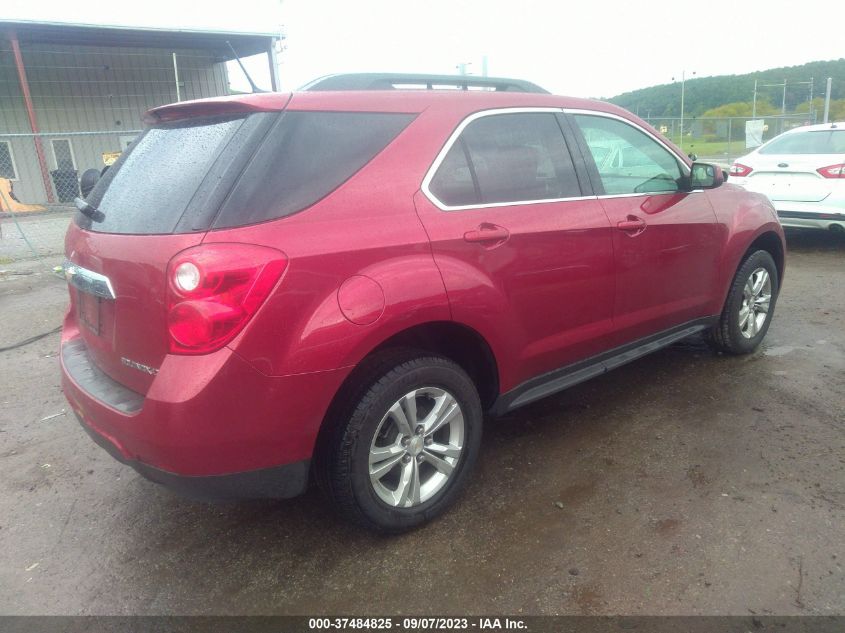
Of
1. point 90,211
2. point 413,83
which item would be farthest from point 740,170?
point 90,211

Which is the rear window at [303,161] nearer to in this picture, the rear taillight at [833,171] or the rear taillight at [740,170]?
the rear taillight at [833,171]

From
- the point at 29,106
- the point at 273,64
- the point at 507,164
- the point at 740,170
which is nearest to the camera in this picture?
the point at 507,164

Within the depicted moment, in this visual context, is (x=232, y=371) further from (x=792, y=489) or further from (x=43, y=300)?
(x=43, y=300)

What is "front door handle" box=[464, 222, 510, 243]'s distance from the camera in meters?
2.67

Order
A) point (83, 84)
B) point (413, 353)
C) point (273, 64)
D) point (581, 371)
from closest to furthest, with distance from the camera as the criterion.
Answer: point (413, 353), point (581, 371), point (273, 64), point (83, 84)

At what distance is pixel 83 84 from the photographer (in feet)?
59.2

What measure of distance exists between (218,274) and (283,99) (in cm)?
75

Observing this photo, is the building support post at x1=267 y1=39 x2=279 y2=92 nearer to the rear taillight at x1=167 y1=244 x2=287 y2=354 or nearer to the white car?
the white car

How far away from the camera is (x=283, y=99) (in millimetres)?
2400

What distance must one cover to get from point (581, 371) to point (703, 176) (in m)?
1.50

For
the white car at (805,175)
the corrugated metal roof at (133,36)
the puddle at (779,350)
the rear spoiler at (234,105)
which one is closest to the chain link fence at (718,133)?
the corrugated metal roof at (133,36)

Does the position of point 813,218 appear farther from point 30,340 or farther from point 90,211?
point 30,340

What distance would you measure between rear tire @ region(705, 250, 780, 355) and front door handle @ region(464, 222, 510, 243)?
7.32ft

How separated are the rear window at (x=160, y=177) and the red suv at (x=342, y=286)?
0.01 m
